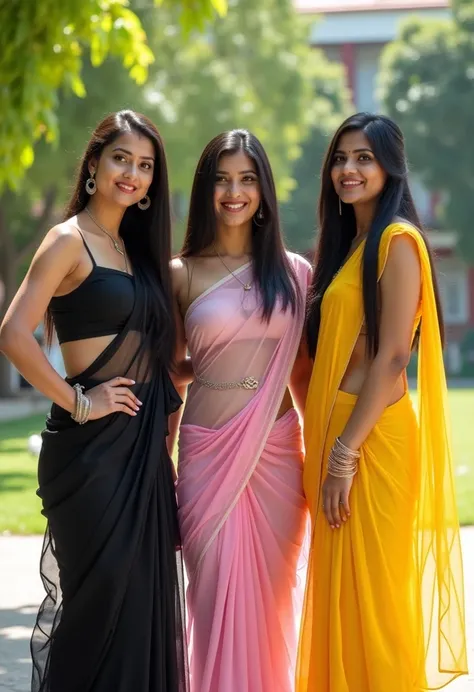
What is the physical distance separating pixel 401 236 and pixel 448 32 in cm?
3471

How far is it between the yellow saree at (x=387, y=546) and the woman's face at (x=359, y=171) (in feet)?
0.71

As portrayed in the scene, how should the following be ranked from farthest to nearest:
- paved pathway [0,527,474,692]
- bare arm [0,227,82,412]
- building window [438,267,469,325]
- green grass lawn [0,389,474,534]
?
1. building window [438,267,469,325]
2. green grass lawn [0,389,474,534]
3. paved pathway [0,527,474,692]
4. bare arm [0,227,82,412]

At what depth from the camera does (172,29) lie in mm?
23812

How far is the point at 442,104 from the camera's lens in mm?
36094

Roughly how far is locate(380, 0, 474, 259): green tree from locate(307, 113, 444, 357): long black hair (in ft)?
105

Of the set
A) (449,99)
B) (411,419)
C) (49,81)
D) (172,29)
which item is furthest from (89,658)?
(449,99)

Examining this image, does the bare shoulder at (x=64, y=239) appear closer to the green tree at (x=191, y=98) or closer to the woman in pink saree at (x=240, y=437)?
the woman in pink saree at (x=240, y=437)

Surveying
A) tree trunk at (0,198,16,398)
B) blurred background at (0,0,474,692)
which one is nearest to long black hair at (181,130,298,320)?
blurred background at (0,0,474,692)

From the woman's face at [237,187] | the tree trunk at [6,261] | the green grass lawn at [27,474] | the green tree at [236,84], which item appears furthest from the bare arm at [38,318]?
the tree trunk at [6,261]

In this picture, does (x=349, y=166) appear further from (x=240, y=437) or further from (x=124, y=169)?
(x=240, y=437)

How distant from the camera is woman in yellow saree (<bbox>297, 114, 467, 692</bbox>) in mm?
4094

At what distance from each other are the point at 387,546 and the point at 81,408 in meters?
1.13

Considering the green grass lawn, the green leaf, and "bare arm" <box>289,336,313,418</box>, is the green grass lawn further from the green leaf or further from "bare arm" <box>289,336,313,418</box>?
"bare arm" <box>289,336,313,418</box>

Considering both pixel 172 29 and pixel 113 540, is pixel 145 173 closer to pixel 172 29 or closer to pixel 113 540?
pixel 113 540
